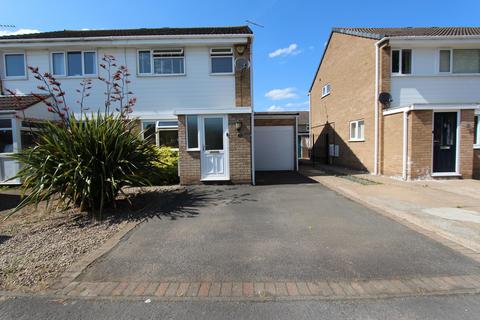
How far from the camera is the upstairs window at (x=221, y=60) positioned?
11742mm

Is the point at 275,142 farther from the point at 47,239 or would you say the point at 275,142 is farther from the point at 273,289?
the point at 273,289

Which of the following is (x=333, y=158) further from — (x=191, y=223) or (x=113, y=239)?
(x=113, y=239)

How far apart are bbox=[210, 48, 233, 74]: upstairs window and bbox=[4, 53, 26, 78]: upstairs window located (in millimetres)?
8353

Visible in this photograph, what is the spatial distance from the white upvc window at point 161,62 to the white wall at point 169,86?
0.22 metres

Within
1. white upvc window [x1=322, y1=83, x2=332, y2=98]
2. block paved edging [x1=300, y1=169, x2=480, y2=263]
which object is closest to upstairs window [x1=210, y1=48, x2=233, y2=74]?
block paved edging [x1=300, y1=169, x2=480, y2=263]

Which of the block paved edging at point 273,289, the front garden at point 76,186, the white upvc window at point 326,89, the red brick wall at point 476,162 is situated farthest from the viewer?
the white upvc window at point 326,89

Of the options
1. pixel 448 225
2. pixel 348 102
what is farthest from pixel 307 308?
pixel 348 102

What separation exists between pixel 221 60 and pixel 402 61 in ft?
A: 25.7

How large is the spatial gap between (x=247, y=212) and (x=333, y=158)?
12.4 m

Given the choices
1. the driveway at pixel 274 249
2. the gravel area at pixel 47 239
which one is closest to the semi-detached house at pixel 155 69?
the gravel area at pixel 47 239

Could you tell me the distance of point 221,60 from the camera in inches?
465

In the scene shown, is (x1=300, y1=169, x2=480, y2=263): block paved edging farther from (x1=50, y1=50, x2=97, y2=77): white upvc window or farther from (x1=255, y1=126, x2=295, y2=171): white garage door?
(x1=50, y1=50, x2=97, y2=77): white upvc window

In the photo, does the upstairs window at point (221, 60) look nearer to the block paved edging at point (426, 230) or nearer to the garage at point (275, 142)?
the garage at point (275, 142)

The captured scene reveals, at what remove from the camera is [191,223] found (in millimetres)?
5441
